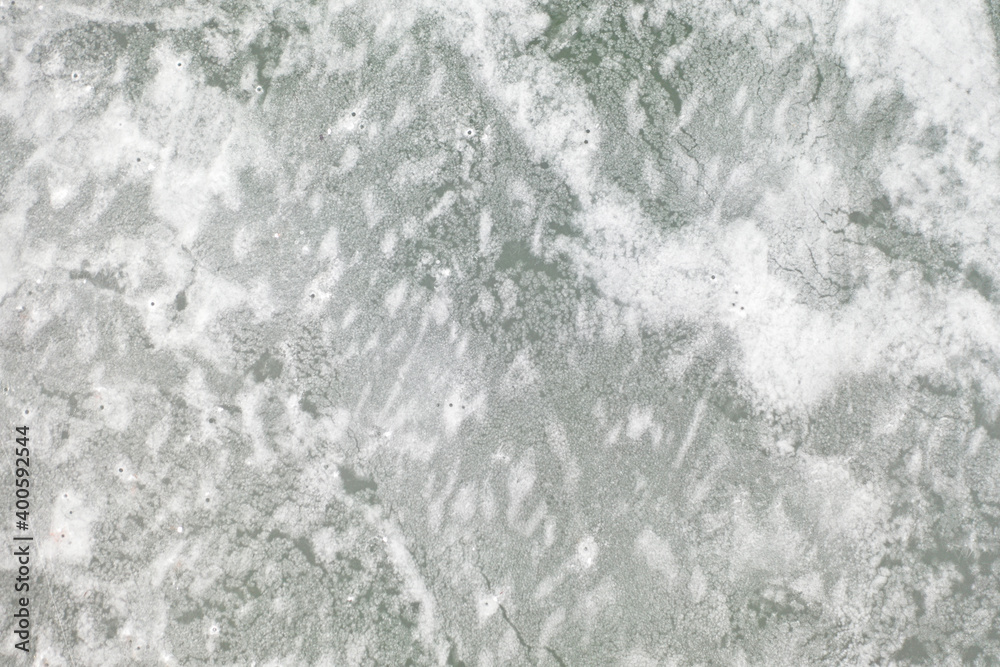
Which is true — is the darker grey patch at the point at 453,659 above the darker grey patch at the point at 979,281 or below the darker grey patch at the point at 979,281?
below

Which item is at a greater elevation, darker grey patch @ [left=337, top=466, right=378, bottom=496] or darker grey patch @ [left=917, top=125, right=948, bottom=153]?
darker grey patch @ [left=917, top=125, right=948, bottom=153]

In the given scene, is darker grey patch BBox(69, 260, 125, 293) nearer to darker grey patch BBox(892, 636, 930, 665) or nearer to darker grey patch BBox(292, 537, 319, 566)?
darker grey patch BBox(292, 537, 319, 566)

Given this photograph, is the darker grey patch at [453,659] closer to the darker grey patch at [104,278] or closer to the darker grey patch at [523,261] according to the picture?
the darker grey patch at [523,261]

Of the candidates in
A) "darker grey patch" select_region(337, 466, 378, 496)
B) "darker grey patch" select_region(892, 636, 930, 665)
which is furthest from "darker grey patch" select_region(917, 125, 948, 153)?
"darker grey patch" select_region(337, 466, 378, 496)

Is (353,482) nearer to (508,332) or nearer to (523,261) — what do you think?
(508,332)

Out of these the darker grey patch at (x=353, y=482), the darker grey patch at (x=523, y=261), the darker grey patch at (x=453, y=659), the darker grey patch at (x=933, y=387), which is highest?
the darker grey patch at (x=933, y=387)

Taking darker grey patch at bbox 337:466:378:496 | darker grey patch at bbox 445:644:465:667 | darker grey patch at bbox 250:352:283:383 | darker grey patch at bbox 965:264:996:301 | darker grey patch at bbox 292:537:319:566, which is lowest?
darker grey patch at bbox 292:537:319:566

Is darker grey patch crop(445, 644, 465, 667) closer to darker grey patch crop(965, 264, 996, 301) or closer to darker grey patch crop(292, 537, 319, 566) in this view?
darker grey patch crop(292, 537, 319, 566)

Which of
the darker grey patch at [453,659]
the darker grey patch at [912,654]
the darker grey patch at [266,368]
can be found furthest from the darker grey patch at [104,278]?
the darker grey patch at [912,654]

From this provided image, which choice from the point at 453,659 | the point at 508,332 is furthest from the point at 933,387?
the point at 453,659
